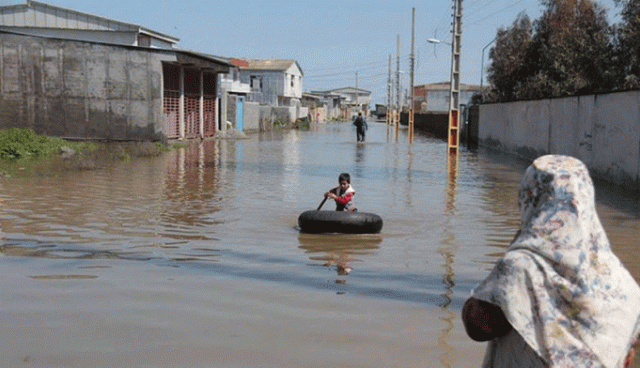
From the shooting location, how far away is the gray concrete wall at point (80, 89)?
2784 cm

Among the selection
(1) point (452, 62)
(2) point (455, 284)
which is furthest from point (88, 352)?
(1) point (452, 62)

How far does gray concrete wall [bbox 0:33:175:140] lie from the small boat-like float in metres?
20.3

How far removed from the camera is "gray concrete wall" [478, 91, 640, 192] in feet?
55.5

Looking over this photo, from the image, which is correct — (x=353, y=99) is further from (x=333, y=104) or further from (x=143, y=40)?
(x=143, y=40)

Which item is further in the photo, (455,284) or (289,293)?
(455,284)

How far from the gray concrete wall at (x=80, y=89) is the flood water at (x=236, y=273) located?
12.0 meters

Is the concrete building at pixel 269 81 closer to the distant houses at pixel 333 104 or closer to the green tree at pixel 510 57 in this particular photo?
the distant houses at pixel 333 104

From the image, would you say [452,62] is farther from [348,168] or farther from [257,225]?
[257,225]

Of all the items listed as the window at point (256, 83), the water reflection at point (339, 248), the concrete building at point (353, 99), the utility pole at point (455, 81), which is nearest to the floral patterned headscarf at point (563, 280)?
the water reflection at point (339, 248)

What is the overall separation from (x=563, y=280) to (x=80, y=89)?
28.2m

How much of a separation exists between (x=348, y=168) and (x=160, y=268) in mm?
15762

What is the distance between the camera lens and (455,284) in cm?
779


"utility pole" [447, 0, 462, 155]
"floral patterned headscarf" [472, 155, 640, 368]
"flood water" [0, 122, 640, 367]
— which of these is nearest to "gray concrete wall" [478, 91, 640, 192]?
"flood water" [0, 122, 640, 367]

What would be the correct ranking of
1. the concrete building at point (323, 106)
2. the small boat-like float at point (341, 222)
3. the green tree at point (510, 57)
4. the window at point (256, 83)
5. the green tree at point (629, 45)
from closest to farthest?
the small boat-like float at point (341, 222)
the green tree at point (629, 45)
the green tree at point (510, 57)
the window at point (256, 83)
the concrete building at point (323, 106)
